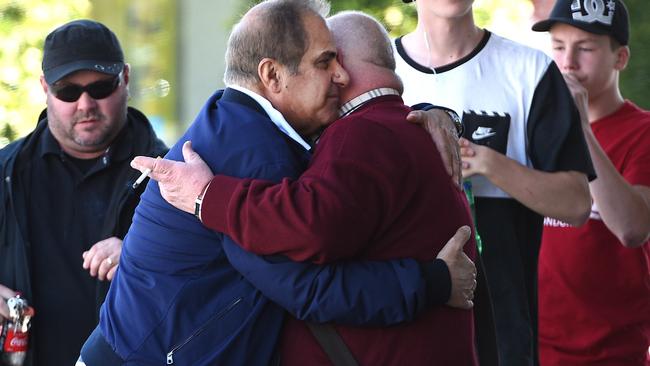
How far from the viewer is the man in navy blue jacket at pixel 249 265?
9.25ft

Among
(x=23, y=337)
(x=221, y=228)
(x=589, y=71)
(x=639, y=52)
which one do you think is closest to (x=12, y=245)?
(x=23, y=337)

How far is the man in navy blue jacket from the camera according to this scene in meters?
2.82

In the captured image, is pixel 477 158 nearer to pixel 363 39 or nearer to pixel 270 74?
pixel 363 39

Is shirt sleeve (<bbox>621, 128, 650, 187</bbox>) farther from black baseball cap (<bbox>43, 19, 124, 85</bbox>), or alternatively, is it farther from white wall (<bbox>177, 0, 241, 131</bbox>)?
white wall (<bbox>177, 0, 241, 131</bbox>)

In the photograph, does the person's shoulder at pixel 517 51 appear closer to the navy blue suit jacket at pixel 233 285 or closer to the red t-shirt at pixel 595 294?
the red t-shirt at pixel 595 294

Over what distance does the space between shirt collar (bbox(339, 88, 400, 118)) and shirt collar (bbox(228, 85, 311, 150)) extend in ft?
0.52

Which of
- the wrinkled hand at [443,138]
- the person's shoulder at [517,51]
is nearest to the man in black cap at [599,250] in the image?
the person's shoulder at [517,51]

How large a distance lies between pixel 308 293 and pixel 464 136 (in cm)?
134

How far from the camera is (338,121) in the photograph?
9.55ft

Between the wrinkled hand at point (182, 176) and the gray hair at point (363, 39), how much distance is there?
54 cm

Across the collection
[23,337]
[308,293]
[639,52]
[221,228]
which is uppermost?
[221,228]

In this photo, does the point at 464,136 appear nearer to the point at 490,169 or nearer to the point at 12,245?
the point at 490,169

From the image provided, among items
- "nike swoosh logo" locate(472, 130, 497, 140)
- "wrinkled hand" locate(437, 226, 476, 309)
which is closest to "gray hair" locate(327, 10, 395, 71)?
"wrinkled hand" locate(437, 226, 476, 309)

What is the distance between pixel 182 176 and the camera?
2871 mm
